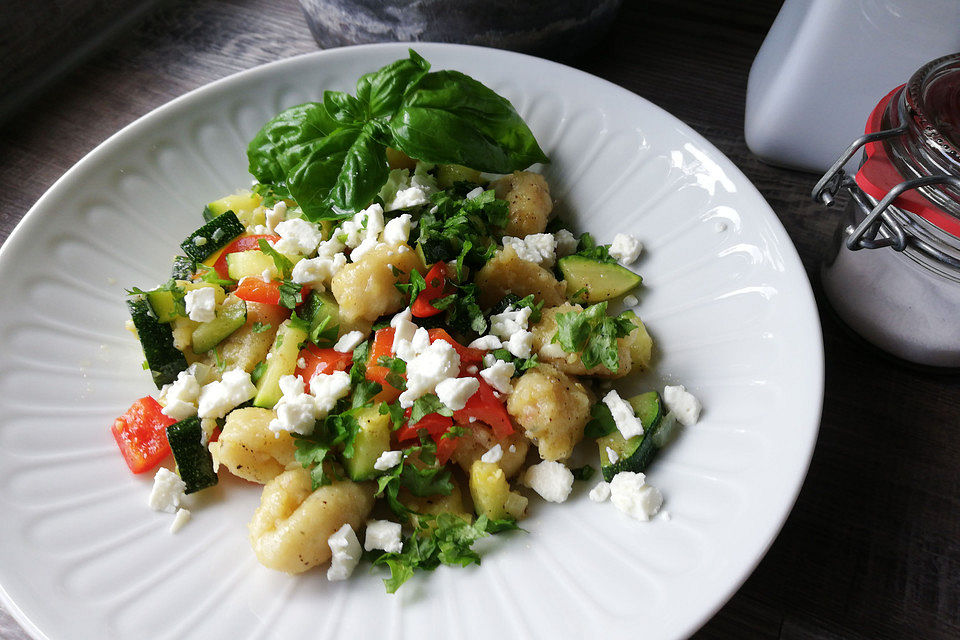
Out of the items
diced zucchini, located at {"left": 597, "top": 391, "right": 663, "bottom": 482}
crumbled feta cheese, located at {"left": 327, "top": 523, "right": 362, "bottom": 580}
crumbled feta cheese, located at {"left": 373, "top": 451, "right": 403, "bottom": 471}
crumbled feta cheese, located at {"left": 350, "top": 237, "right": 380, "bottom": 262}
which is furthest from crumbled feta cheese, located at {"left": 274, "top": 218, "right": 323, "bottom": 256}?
diced zucchini, located at {"left": 597, "top": 391, "right": 663, "bottom": 482}

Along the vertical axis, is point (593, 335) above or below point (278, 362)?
below

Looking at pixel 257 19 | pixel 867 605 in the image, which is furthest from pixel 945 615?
pixel 257 19

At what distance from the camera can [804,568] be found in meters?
1.41

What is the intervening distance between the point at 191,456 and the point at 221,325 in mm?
293

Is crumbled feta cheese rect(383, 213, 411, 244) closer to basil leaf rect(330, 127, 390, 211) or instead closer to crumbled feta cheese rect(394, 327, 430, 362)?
basil leaf rect(330, 127, 390, 211)

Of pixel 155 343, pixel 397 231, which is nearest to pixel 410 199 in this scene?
pixel 397 231

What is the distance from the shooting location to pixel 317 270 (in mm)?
1593

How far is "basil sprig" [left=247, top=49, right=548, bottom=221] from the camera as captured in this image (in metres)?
1.62

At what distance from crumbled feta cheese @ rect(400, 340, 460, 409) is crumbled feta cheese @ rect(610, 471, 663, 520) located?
0.38 meters

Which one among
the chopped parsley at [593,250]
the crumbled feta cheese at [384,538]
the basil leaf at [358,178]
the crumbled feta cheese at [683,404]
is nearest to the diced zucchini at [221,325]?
the basil leaf at [358,178]

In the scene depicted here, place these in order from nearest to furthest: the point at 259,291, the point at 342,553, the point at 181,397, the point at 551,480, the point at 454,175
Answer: the point at 342,553 → the point at 551,480 → the point at 181,397 → the point at 259,291 → the point at 454,175

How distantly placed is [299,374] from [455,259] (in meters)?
0.43

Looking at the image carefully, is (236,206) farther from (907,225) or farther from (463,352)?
(907,225)

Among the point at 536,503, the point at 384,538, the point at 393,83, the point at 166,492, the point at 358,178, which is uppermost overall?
the point at 393,83
